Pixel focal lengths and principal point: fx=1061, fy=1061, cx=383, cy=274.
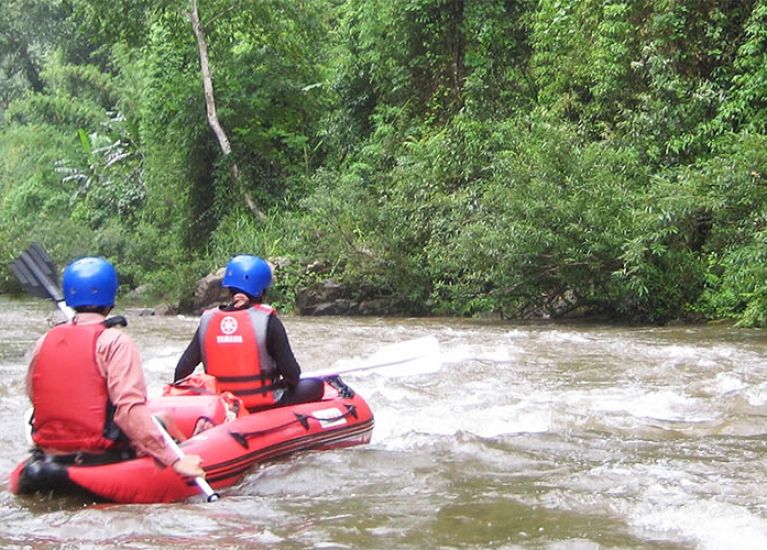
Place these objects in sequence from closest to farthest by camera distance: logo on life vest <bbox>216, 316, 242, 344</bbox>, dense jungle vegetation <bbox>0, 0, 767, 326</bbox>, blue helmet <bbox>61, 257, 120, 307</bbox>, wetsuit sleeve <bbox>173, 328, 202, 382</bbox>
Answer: blue helmet <bbox>61, 257, 120, 307</bbox> < logo on life vest <bbox>216, 316, 242, 344</bbox> < wetsuit sleeve <bbox>173, 328, 202, 382</bbox> < dense jungle vegetation <bbox>0, 0, 767, 326</bbox>

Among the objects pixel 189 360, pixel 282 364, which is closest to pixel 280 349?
pixel 282 364

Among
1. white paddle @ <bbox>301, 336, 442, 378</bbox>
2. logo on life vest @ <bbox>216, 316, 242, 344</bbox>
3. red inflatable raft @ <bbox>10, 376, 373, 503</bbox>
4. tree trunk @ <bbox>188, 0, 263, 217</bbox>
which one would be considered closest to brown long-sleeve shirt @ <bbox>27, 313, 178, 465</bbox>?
red inflatable raft @ <bbox>10, 376, 373, 503</bbox>

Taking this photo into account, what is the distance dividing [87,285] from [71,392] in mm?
442

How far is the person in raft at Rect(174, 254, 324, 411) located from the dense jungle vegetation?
651 centimetres

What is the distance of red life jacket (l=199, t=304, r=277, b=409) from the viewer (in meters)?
5.29

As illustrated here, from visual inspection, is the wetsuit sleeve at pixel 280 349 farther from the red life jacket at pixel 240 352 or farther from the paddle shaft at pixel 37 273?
the paddle shaft at pixel 37 273

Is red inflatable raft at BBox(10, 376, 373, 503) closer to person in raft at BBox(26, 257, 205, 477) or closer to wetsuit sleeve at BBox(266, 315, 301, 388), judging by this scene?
person in raft at BBox(26, 257, 205, 477)

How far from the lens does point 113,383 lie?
4.28 m

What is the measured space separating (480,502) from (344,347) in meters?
6.41

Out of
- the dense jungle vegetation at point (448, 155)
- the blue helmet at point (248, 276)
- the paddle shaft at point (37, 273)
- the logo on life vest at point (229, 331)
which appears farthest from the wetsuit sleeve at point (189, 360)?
the dense jungle vegetation at point (448, 155)

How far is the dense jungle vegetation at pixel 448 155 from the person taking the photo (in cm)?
1209

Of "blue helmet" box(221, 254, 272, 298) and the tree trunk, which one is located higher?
the tree trunk

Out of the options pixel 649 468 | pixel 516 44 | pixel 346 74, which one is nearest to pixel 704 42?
pixel 516 44

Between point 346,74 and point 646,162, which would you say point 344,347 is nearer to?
point 646,162
